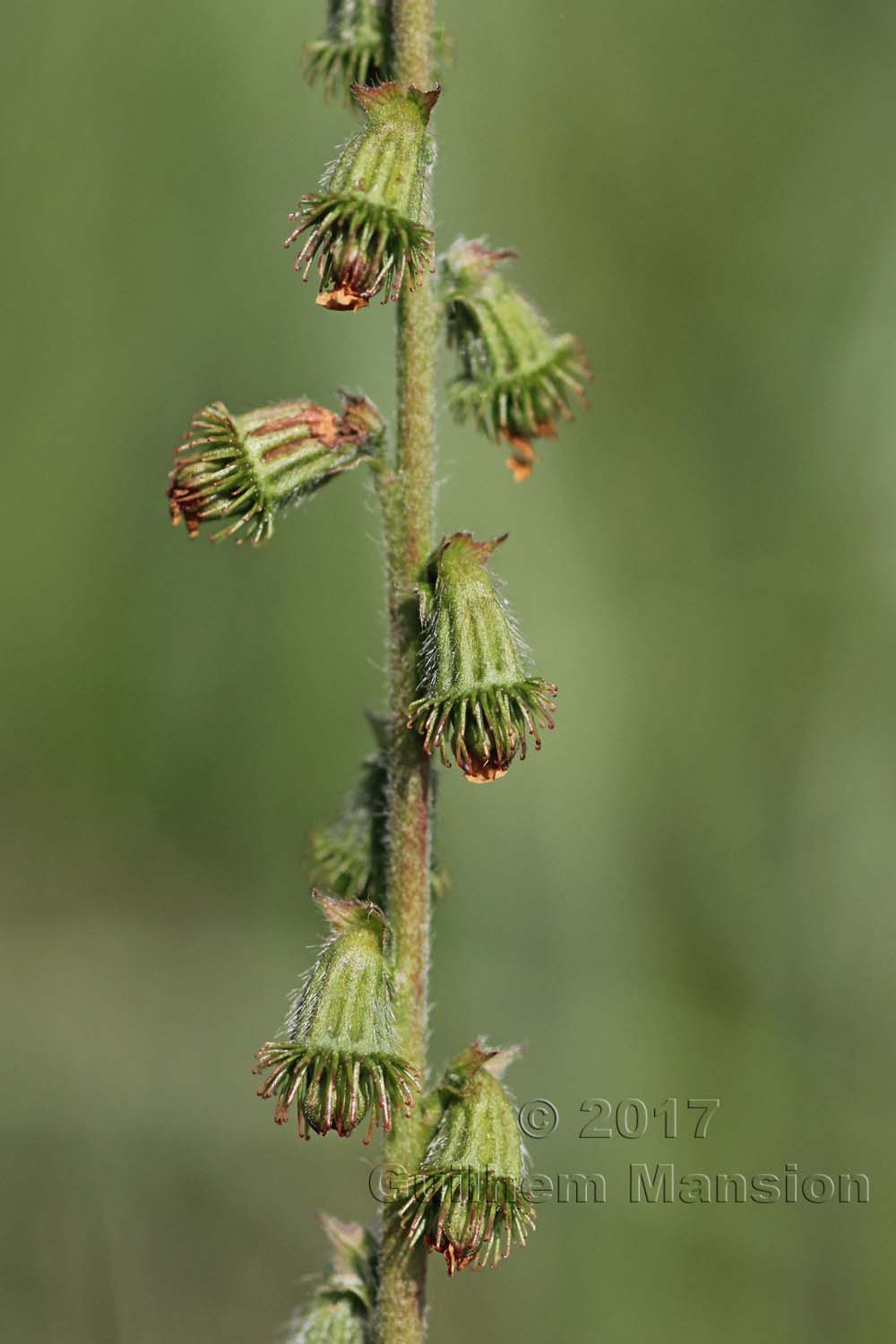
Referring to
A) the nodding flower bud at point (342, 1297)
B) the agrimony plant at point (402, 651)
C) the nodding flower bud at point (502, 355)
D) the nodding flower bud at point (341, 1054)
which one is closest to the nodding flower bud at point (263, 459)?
the agrimony plant at point (402, 651)

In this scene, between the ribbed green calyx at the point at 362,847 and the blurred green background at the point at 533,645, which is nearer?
the ribbed green calyx at the point at 362,847

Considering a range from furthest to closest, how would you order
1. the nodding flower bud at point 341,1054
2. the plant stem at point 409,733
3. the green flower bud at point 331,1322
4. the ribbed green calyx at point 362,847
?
the ribbed green calyx at point 362,847 < the green flower bud at point 331,1322 < the plant stem at point 409,733 < the nodding flower bud at point 341,1054

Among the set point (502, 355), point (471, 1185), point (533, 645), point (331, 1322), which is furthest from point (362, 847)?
point (533, 645)

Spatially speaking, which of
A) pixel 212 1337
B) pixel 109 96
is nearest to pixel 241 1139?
pixel 212 1337

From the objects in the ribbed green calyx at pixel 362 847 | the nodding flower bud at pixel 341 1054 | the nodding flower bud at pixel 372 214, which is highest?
the nodding flower bud at pixel 372 214

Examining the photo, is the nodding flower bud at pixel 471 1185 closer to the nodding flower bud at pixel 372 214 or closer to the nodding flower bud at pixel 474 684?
the nodding flower bud at pixel 474 684

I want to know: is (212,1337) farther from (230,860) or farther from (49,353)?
(49,353)

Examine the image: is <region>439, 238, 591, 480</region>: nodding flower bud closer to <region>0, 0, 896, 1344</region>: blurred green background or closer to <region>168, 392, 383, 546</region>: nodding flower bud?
<region>168, 392, 383, 546</region>: nodding flower bud

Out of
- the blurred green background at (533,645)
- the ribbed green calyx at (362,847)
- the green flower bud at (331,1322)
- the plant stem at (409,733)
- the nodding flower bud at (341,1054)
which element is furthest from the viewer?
the blurred green background at (533,645)
